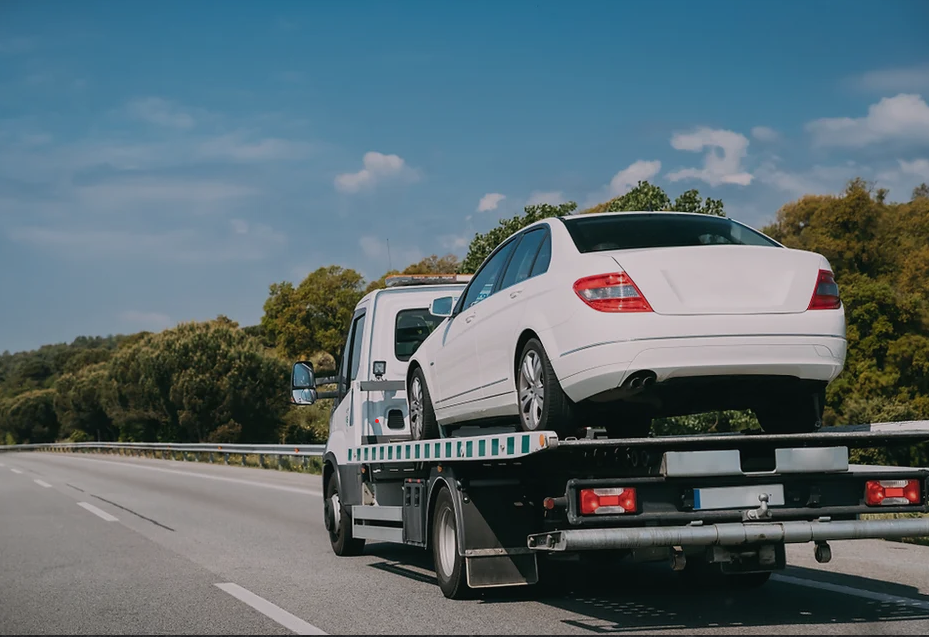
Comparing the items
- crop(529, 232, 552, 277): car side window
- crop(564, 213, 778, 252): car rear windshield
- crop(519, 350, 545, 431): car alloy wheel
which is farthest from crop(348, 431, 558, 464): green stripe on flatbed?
crop(564, 213, 778, 252): car rear windshield

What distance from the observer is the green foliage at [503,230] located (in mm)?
32875

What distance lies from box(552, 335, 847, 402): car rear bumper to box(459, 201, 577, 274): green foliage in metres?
25.9

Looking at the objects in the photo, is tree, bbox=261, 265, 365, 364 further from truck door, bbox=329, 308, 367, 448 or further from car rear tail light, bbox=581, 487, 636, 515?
car rear tail light, bbox=581, 487, 636, 515

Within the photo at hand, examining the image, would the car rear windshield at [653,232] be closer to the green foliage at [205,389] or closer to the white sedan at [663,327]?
the white sedan at [663,327]

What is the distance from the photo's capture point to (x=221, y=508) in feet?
57.1

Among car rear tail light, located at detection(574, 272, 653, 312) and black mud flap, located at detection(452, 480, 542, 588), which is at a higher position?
car rear tail light, located at detection(574, 272, 653, 312)

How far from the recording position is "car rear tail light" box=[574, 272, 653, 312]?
20.7ft

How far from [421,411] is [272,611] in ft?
8.35

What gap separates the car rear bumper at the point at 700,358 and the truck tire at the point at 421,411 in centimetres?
310

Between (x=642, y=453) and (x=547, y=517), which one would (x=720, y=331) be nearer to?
(x=642, y=453)

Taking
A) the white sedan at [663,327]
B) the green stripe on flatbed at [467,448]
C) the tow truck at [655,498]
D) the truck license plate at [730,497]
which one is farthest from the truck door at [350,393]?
the truck license plate at [730,497]

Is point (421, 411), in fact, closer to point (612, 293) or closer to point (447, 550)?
point (447, 550)

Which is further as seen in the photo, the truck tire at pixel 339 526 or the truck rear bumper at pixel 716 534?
the truck tire at pixel 339 526

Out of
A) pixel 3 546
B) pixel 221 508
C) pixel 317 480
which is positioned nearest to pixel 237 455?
pixel 317 480
